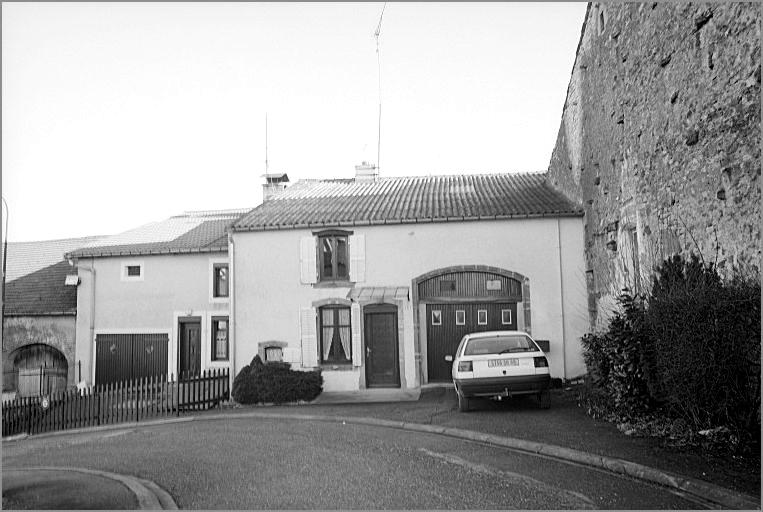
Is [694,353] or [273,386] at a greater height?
[694,353]

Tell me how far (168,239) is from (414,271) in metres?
9.45

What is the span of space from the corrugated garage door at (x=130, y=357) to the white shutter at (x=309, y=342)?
596 centimetres

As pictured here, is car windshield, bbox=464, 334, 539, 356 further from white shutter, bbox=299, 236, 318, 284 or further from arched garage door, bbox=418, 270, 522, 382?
white shutter, bbox=299, 236, 318, 284

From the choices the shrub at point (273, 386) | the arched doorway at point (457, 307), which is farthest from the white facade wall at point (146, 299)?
the arched doorway at point (457, 307)

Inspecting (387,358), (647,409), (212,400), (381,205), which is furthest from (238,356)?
(647,409)

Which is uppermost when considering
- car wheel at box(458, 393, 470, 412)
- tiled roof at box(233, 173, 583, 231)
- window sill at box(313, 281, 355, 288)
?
tiled roof at box(233, 173, 583, 231)

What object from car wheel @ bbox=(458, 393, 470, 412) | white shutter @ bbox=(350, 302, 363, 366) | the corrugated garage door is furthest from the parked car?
the corrugated garage door

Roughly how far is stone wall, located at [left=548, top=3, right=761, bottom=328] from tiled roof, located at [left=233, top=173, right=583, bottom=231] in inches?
59.4

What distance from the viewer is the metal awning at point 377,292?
15211mm

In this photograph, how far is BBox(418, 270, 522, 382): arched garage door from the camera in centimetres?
1530

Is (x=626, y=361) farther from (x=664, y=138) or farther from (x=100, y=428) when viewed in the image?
(x=100, y=428)

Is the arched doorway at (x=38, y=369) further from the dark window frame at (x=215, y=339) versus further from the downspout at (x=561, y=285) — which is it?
the downspout at (x=561, y=285)

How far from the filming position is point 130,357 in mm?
19250

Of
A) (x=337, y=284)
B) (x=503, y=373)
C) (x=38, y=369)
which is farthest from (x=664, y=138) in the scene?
(x=38, y=369)
